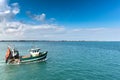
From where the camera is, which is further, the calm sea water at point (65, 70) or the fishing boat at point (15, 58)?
the fishing boat at point (15, 58)

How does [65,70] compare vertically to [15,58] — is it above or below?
below

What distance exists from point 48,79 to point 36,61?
789 inches

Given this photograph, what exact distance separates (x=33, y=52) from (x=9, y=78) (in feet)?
61.2

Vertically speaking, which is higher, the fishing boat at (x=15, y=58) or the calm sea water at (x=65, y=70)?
the fishing boat at (x=15, y=58)

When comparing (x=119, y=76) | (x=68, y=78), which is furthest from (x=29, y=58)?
(x=119, y=76)

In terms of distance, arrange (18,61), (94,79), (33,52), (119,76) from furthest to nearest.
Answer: (33,52) → (18,61) → (119,76) → (94,79)

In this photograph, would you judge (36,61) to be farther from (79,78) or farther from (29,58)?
(79,78)

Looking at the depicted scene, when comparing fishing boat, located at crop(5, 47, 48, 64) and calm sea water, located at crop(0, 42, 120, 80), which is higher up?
fishing boat, located at crop(5, 47, 48, 64)

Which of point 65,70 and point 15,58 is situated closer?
point 65,70

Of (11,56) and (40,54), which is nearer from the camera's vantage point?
(11,56)

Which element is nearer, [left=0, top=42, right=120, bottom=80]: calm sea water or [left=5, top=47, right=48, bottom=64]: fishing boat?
[left=0, top=42, right=120, bottom=80]: calm sea water

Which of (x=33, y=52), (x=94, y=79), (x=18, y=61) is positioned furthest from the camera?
(x=33, y=52)

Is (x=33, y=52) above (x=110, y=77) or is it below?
above

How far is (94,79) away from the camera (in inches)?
1086
